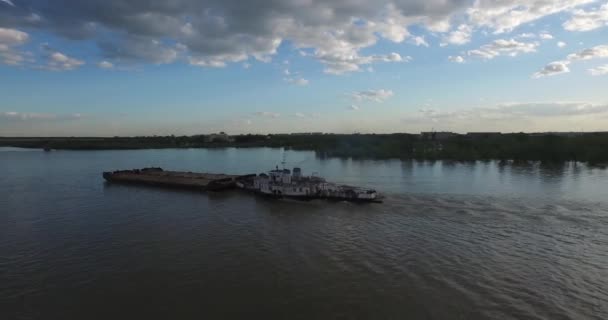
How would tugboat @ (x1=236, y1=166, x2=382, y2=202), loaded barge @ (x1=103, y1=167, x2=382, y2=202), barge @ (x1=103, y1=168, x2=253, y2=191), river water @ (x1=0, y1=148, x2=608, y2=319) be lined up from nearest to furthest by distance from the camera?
river water @ (x1=0, y1=148, x2=608, y2=319), tugboat @ (x1=236, y1=166, x2=382, y2=202), loaded barge @ (x1=103, y1=167, x2=382, y2=202), barge @ (x1=103, y1=168, x2=253, y2=191)

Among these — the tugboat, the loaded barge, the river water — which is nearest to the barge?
the loaded barge

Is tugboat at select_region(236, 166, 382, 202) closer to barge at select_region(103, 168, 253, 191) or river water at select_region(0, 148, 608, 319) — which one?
river water at select_region(0, 148, 608, 319)

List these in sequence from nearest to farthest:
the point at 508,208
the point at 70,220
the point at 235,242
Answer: the point at 235,242, the point at 70,220, the point at 508,208

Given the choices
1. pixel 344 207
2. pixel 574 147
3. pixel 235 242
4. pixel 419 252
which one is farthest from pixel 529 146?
pixel 235 242

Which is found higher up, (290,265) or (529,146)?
(529,146)

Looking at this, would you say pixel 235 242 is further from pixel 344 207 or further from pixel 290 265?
pixel 344 207

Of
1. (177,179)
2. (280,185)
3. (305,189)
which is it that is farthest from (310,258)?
(177,179)
